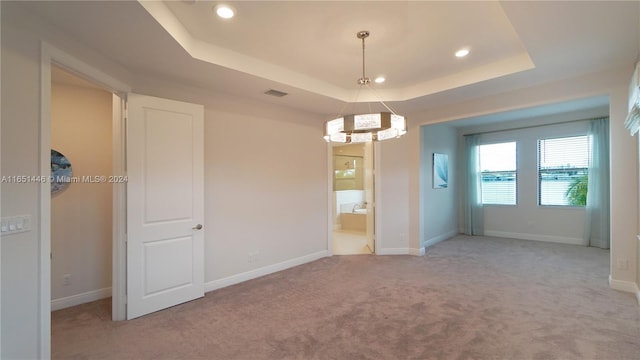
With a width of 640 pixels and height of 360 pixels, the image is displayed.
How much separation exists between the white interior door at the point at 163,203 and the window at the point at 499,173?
653 cm

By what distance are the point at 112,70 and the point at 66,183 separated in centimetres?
150

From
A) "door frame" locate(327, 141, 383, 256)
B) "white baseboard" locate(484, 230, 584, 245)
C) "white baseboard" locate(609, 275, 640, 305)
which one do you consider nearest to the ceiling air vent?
"door frame" locate(327, 141, 383, 256)

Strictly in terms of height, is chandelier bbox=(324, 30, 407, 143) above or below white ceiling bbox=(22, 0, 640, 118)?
below

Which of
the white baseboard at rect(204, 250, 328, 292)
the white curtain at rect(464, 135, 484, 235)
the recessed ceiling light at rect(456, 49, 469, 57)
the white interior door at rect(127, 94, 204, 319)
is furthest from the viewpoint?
the white curtain at rect(464, 135, 484, 235)

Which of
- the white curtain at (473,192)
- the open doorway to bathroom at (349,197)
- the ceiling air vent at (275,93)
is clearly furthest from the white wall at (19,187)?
the white curtain at (473,192)

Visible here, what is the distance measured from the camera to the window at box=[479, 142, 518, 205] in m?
6.58

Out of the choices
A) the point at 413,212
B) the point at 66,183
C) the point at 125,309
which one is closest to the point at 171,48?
the point at 66,183

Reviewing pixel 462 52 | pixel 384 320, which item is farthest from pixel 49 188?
pixel 462 52

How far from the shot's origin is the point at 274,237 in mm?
4367

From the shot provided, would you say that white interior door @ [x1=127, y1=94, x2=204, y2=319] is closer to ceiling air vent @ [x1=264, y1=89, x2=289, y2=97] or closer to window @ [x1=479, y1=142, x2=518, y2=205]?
ceiling air vent @ [x1=264, y1=89, x2=289, y2=97]

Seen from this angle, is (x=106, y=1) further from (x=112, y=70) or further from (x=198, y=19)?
(x=112, y=70)

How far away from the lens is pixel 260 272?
163 inches

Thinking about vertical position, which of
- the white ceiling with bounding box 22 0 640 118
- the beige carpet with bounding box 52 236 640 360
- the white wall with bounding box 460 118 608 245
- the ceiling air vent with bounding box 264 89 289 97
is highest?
the white ceiling with bounding box 22 0 640 118

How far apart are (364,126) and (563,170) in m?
5.75
